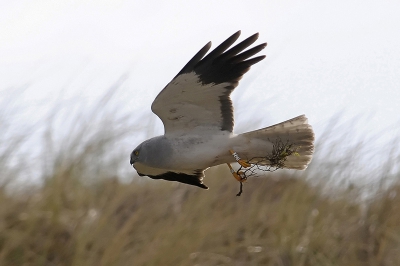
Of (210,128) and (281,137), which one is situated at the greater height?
(210,128)

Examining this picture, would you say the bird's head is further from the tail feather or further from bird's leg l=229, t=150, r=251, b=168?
the tail feather

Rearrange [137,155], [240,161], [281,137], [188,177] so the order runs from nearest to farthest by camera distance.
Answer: [240,161], [281,137], [137,155], [188,177]

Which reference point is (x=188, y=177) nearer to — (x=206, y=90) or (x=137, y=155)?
(x=137, y=155)

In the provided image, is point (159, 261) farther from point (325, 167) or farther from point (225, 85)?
point (325, 167)

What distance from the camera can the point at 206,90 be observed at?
25.7 ft

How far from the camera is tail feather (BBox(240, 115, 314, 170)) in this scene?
7.93 m

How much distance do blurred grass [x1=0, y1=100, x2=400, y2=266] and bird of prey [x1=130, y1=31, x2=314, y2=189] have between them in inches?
45.6

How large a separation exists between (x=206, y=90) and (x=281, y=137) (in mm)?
865

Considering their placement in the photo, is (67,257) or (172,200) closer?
(67,257)

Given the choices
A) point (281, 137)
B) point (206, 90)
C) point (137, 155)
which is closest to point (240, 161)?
point (281, 137)

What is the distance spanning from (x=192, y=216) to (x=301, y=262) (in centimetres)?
159

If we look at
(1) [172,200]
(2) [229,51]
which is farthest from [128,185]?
(2) [229,51]

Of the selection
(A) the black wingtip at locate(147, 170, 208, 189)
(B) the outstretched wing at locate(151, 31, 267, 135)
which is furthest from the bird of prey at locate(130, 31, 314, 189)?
(A) the black wingtip at locate(147, 170, 208, 189)

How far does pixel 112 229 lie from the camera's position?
8.90 meters
